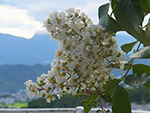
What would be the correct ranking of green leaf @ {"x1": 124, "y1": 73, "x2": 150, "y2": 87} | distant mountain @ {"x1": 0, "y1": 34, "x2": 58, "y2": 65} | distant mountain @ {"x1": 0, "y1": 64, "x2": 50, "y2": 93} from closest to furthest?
1. green leaf @ {"x1": 124, "y1": 73, "x2": 150, "y2": 87}
2. distant mountain @ {"x1": 0, "y1": 64, "x2": 50, "y2": 93}
3. distant mountain @ {"x1": 0, "y1": 34, "x2": 58, "y2": 65}

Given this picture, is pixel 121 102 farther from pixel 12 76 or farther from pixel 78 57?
pixel 12 76

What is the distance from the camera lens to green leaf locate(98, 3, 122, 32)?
0.44 meters

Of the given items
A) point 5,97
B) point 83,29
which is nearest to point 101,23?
point 83,29

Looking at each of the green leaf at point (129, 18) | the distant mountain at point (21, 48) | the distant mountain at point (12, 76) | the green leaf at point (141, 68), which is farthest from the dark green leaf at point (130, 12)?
the distant mountain at point (21, 48)

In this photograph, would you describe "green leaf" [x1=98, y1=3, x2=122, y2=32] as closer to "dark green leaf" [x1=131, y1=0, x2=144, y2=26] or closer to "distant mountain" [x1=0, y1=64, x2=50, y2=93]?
"dark green leaf" [x1=131, y1=0, x2=144, y2=26]

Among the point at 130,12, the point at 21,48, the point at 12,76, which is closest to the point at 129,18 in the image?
the point at 130,12

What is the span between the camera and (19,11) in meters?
11.6

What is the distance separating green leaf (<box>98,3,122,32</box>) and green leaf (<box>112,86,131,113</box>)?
0.13 metres

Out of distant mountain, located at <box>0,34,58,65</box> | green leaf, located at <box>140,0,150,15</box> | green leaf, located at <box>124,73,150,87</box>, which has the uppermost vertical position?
distant mountain, located at <box>0,34,58,65</box>

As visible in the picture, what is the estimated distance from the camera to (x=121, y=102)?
0.45 meters

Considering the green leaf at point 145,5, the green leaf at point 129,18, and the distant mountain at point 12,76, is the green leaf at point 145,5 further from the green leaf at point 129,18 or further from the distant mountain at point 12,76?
the distant mountain at point 12,76

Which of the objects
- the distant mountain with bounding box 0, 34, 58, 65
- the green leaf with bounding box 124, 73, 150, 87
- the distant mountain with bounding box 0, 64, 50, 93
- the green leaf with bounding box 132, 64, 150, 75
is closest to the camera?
the green leaf with bounding box 124, 73, 150, 87

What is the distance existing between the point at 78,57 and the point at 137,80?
0.38 feet

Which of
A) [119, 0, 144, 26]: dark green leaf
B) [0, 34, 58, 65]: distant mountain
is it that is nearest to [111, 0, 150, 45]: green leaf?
[119, 0, 144, 26]: dark green leaf
